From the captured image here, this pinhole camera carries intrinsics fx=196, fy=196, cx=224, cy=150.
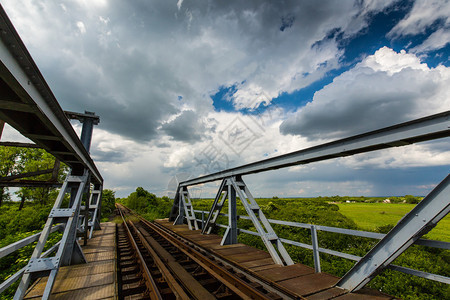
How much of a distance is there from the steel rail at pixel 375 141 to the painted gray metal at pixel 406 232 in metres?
0.69

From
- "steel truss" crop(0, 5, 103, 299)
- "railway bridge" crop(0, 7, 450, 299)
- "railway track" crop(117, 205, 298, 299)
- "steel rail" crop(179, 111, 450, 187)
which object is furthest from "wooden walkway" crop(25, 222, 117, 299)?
"steel rail" crop(179, 111, 450, 187)

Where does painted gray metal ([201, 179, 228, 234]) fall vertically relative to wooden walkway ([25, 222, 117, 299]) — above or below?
above

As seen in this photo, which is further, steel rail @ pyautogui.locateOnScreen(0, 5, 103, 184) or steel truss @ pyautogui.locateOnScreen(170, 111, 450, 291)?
steel truss @ pyautogui.locateOnScreen(170, 111, 450, 291)

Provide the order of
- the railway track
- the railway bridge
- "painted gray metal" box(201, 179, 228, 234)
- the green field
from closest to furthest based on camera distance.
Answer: the railway bridge
the railway track
"painted gray metal" box(201, 179, 228, 234)
the green field

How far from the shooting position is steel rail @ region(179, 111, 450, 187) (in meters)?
2.83

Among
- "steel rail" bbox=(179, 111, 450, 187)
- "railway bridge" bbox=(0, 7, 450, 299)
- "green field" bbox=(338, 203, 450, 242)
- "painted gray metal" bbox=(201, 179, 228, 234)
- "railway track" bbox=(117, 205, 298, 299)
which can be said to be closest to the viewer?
"railway bridge" bbox=(0, 7, 450, 299)

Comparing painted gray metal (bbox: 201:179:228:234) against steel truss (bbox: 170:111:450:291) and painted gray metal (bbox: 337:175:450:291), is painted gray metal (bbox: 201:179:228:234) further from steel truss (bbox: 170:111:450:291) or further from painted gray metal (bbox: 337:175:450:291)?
painted gray metal (bbox: 337:175:450:291)

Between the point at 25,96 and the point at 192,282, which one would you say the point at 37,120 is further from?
the point at 192,282

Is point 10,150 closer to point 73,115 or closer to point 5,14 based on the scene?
point 73,115

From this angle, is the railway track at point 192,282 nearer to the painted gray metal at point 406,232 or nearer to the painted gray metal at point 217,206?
the painted gray metal at point 406,232

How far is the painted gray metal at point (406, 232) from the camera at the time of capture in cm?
272

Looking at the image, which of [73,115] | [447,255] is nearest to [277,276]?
[447,255]

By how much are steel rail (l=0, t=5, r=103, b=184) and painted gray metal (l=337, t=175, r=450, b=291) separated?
17.6 feet

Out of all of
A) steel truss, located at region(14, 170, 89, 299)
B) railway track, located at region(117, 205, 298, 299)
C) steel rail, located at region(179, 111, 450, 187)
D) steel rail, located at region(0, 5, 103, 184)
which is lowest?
railway track, located at region(117, 205, 298, 299)
